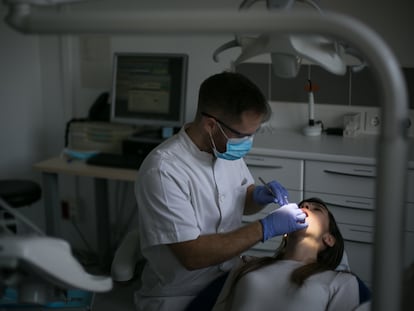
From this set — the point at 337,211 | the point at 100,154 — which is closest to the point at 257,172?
the point at 337,211

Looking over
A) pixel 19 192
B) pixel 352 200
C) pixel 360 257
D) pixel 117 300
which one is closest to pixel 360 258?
pixel 360 257

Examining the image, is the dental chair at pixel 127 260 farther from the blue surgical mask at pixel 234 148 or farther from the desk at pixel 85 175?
the desk at pixel 85 175

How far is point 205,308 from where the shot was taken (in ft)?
6.39

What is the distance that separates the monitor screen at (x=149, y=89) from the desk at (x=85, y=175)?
1.23 ft

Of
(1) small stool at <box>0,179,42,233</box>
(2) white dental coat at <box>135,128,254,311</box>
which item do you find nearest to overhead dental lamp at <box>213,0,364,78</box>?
(2) white dental coat at <box>135,128,254,311</box>

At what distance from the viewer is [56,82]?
4.00 meters

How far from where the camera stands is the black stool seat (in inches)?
124

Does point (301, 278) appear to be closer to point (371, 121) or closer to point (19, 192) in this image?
point (371, 121)

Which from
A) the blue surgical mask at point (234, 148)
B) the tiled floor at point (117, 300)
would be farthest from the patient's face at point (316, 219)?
the tiled floor at point (117, 300)

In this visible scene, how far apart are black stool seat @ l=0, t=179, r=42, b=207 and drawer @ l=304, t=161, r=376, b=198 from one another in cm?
147

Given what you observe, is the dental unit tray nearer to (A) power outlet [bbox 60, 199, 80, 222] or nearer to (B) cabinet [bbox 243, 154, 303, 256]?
(B) cabinet [bbox 243, 154, 303, 256]

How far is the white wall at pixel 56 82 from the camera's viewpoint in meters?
3.62

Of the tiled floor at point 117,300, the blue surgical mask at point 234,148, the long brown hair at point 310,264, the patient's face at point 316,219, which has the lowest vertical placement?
the tiled floor at point 117,300

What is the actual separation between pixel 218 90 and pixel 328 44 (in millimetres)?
615
